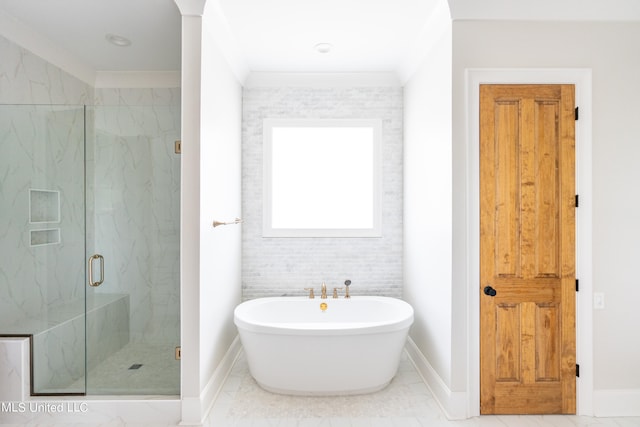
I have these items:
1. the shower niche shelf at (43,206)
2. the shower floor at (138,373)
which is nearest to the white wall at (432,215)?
the shower floor at (138,373)

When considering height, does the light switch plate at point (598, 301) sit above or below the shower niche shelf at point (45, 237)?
below

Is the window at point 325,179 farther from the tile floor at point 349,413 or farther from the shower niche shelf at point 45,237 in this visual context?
the shower niche shelf at point 45,237

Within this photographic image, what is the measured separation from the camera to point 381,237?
3.62 meters

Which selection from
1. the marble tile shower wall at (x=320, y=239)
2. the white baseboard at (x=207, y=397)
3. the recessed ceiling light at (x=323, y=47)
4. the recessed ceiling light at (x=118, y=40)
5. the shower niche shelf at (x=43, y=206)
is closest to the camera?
the white baseboard at (x=207, y=397)

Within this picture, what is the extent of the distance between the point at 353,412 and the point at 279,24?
2.79 m

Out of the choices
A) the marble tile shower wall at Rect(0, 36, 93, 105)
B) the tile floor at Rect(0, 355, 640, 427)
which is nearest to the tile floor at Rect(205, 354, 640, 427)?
the tile floor at Rect(0, 355, 640, 427)

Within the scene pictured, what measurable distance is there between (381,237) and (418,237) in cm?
57

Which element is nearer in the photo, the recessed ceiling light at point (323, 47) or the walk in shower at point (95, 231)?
the walk in shower at point (95, 231)

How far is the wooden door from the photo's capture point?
2.34 meters

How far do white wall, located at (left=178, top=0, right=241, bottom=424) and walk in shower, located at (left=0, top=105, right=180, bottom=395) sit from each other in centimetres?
25

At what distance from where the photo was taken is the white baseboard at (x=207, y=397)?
2246mm

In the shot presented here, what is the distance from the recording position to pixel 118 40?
2869 mm

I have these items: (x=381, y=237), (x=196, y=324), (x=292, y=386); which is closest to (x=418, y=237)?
(x=381, y=237)

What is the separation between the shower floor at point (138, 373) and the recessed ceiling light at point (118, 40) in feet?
7.73
